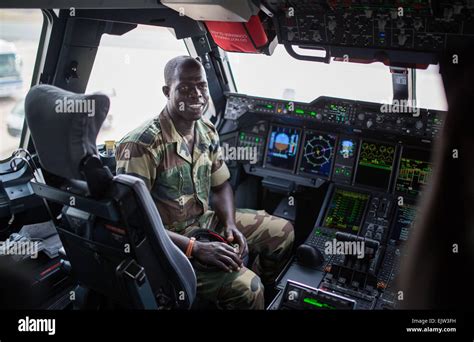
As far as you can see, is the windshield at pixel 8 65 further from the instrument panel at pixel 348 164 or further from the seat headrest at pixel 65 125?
the instrument panel at pixel 348 164

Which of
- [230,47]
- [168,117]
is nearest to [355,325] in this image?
[168,117]

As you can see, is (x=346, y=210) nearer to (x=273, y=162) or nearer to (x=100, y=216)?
(x=273, y=162)

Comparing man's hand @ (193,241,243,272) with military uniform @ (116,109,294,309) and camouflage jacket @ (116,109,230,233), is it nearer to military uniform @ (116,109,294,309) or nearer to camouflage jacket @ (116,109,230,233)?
military uniform @ (116,109,294,309)

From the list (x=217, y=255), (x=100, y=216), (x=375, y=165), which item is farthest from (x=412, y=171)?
(x=100, y=216)

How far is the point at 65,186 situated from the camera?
1640mm

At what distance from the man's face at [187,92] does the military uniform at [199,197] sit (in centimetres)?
9

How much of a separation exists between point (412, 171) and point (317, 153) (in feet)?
2.28

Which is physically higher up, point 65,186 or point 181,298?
point 65,186

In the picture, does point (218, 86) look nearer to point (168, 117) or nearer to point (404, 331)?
point (168, 117)

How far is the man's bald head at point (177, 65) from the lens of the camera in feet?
8.37

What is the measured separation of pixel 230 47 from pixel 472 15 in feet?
4.73

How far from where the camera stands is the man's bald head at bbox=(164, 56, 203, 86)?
8.37 feet

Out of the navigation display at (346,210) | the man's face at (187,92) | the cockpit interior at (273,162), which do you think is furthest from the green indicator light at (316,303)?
the man's face at (187,92)

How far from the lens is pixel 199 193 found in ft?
8.51
